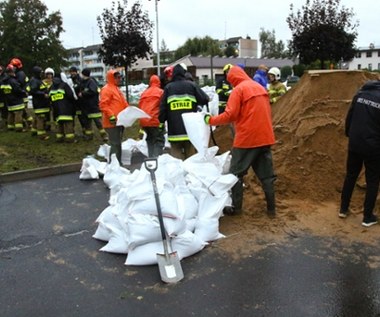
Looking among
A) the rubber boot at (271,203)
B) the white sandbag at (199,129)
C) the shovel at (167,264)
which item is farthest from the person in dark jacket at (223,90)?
the shovel at (167,264)

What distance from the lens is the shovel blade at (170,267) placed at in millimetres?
3598

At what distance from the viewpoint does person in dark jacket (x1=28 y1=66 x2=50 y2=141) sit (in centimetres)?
973

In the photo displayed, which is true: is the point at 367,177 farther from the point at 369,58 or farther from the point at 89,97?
the point at 369,58

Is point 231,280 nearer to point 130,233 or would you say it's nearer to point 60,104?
point 130,233

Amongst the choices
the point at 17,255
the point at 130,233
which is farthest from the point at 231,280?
the point at 17,255

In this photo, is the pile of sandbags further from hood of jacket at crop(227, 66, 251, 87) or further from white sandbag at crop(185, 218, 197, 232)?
hood of jacket at crop(227, 66, 251, 87)

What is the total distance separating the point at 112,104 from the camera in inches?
272

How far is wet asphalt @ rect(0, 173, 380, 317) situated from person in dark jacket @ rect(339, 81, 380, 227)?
0.65 meters

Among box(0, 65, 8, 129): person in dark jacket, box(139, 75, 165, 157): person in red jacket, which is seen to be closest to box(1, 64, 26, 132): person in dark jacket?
box(0, 65, 8, 129): person in dark jacket

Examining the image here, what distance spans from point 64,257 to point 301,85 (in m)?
4.48

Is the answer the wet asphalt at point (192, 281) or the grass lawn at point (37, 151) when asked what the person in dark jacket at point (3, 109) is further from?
the wet asphalt at point (192, 281)

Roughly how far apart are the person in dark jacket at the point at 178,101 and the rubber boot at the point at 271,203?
5.55 ft

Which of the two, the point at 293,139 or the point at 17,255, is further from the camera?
the point at 293,139

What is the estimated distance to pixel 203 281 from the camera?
3607mm
